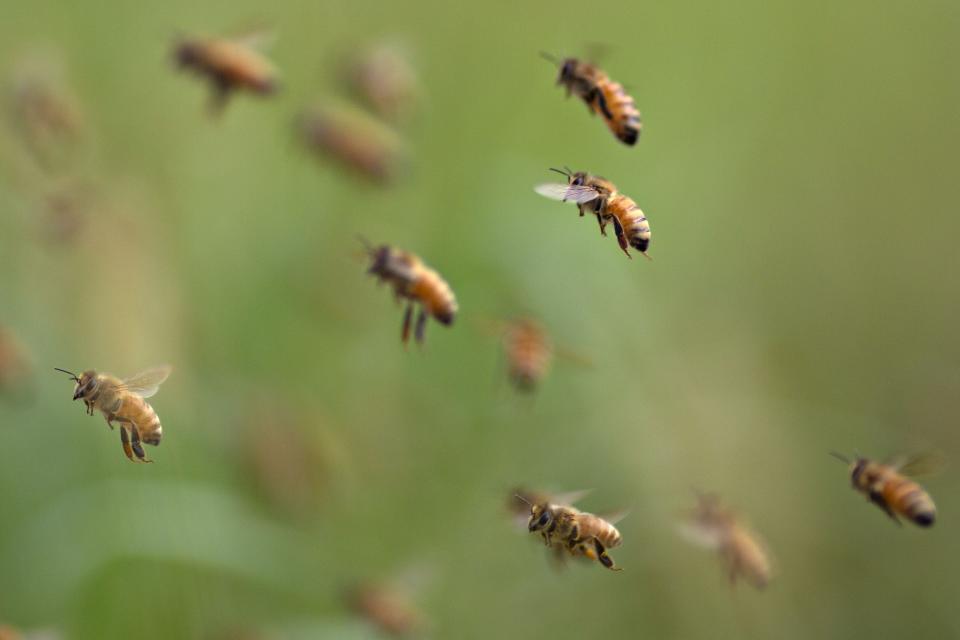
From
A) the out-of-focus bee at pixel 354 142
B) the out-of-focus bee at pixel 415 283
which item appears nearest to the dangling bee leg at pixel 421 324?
the out-of-focus bee at pixel 415 283

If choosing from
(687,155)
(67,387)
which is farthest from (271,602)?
(687,155)

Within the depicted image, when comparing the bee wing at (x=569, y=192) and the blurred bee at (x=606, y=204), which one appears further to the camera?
the bee wing at (x=569, y=192)

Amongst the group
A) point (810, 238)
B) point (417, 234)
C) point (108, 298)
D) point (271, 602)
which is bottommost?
point (271, 602)

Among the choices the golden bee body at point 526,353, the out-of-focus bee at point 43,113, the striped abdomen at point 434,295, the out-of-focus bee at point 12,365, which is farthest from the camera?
the out-of-focus bee at point 43,113

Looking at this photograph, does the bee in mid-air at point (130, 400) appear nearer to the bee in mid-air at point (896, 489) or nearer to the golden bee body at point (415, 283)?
the golden bee body at point (415, 283)

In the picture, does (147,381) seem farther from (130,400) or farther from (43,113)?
(43,113)

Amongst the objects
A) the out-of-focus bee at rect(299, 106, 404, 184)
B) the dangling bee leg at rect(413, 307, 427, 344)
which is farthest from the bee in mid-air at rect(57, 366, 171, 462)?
the out-of-focus bee at rect(299, 106, 404, 184)

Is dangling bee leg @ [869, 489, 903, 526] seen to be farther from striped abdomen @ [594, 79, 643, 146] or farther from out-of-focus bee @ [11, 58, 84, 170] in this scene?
out-of-focus bee @ [11, 58, 84, 170]

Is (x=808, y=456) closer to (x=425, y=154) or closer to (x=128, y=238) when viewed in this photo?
(x=425, y=154)
